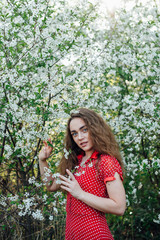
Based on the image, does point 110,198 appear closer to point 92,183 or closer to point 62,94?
point 92,183

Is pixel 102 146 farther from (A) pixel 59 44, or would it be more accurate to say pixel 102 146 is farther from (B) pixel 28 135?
(A) pixel 59 44

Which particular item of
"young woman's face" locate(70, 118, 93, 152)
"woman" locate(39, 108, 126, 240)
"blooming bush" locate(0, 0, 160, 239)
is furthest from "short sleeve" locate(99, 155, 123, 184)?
"blooming bush" locate(0, 0, 160, 239)

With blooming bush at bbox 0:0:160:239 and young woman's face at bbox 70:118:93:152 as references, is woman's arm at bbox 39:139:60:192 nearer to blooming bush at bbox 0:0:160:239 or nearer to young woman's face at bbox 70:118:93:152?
blooming bush at bbox 0:0:160:239

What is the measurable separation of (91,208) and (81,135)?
0.62 metres

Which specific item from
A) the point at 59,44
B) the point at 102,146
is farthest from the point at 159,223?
the point at 59,44

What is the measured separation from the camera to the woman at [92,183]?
5.95 ft

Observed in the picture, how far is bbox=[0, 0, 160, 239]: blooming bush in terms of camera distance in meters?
2.85

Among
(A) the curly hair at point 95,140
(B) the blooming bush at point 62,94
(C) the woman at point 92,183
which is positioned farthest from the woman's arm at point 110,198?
(B) the blooming bush at point 62,94

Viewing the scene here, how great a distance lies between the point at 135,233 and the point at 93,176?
309cm

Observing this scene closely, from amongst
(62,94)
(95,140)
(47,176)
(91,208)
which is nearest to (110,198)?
(91,208)

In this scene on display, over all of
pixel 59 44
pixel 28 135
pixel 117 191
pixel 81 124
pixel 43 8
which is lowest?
pixel 117 191

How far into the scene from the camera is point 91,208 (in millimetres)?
1898

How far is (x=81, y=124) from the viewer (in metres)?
2.21

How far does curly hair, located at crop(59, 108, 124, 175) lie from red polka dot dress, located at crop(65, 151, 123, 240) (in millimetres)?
97
